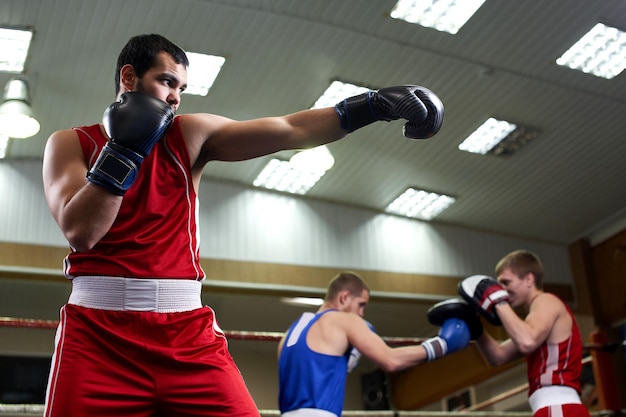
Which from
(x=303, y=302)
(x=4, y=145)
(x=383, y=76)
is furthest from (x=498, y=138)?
(x=4, y=145)

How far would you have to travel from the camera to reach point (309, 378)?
11.0 ft


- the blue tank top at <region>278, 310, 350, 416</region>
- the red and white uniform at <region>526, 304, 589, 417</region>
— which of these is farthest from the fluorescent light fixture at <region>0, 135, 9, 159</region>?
the red and white uniform at <region>526, 304, 589, 417</region>

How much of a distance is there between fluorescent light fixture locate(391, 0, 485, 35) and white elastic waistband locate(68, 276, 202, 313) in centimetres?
465

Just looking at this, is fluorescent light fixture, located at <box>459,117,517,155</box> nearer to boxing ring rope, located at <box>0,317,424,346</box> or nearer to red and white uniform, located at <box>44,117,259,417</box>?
boxing ring rope, located at <box>0,317,424,346</box>

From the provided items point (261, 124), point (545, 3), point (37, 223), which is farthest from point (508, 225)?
point (261, 124)

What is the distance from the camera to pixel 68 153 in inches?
72.3

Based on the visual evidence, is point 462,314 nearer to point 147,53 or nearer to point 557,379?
point 557,379

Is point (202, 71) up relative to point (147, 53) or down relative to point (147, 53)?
up

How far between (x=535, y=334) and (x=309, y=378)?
1049 millimetres

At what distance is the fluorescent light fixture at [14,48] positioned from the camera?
5961 millimetres

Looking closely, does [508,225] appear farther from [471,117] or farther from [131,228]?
[131,228]

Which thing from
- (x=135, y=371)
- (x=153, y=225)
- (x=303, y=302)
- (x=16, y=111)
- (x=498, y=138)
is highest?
(x=498, y=138)

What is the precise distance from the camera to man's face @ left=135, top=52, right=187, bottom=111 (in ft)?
6.19

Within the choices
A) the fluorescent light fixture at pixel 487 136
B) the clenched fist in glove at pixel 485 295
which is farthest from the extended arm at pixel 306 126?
the fluorescent light fixture at pixel 487 136
